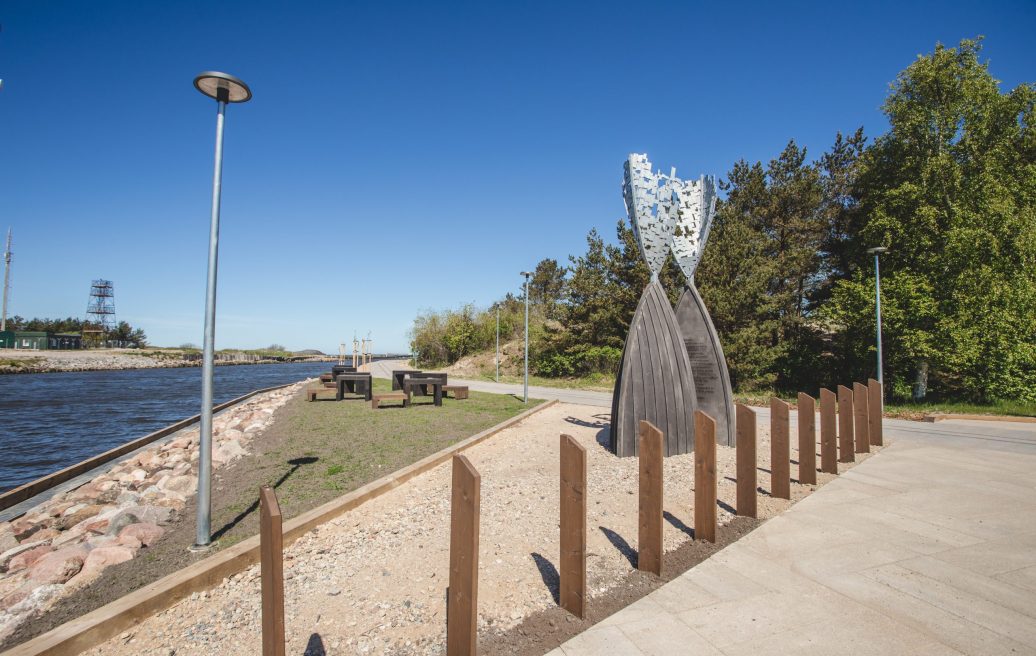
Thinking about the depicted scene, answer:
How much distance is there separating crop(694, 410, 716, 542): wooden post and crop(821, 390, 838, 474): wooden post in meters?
3.05

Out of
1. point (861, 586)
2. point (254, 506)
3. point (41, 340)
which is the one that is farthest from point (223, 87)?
point (41, 340)

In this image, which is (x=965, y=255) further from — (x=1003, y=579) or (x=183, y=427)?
(x=183, y=427)

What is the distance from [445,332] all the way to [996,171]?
108 feet

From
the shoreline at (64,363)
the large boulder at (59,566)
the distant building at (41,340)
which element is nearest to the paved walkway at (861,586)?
the large boulder at (59,566)

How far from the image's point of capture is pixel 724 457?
718cm

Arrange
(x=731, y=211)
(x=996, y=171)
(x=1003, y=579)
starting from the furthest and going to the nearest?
(x=731, y=211) < (x=996, y=171) < (x=1003, y=579)

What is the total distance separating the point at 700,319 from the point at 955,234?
13084mm

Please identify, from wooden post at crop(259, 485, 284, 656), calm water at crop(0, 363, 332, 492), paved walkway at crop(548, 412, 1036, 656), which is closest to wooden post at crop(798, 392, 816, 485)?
paved walkway at crop(548, 412, 1036, 656)

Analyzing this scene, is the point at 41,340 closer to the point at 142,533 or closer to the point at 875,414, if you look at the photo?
the point at 142,533

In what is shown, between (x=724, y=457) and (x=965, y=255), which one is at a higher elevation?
(x=965, y=255)

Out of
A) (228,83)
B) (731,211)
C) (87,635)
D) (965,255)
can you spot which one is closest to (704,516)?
(87,635)

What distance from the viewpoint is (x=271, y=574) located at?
1.95 m

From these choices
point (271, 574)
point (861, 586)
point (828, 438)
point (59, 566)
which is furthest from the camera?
point (828, 438)

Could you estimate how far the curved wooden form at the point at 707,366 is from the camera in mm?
7715
